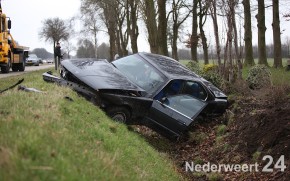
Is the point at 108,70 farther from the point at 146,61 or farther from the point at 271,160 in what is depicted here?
the point at 271,160

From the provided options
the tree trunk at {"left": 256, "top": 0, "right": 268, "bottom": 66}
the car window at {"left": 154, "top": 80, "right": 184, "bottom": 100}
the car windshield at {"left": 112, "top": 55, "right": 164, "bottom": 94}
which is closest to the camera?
the car window at {"left": 154, "top": 80, "right": 184, "bottom": 100}

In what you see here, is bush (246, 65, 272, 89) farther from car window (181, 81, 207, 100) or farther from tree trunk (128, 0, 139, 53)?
tree trunk (128, 0, 139, 53)

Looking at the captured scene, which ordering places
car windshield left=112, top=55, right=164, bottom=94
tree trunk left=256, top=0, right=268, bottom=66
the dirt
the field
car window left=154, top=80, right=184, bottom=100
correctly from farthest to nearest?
tree trunk left=256, top=0, right=268, bottom=66 → car windshield left=112, top=55, right=164, bottom=94 → car window left=154, top=80, right=184, bottom=100 → the dirt → the field

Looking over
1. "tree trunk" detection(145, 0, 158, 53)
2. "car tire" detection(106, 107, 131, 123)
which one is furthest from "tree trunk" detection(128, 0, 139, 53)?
"car tire" detection(106, 107, 131, 123)

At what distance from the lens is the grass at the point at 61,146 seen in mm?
3338

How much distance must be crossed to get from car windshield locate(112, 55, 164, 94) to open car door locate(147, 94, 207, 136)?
1.44 ft

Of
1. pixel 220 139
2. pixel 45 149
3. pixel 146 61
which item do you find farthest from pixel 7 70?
pixel 45 149

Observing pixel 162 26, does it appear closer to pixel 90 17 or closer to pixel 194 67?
pixel 194 67

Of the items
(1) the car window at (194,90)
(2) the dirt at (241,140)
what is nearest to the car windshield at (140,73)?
(1) the car window at (194,90)

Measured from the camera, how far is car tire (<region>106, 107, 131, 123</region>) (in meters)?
8.30

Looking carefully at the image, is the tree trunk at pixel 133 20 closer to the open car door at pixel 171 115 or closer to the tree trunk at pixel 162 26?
the tree trunk at pixel 162 26

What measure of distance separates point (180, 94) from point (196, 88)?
0.58 m

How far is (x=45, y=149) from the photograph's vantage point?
12.0 feet

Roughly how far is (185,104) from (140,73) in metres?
1.39
